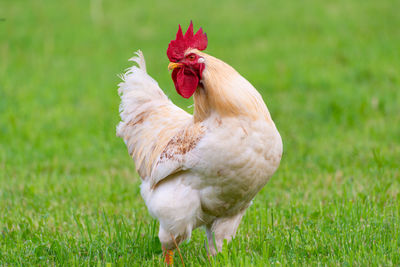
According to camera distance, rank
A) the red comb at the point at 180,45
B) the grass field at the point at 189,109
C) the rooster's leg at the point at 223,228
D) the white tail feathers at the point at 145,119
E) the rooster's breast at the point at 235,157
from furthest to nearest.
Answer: the white tail feathers at the point at 145,119, the grass field at the point at 189,109, the rooster's leg at the point at 223,228, the red comb at the point at 180,45, the rooster's breast at the point at 235,157

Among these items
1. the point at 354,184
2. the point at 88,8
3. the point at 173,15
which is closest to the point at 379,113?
the point at 354,184

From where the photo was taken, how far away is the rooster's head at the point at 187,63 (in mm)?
3773

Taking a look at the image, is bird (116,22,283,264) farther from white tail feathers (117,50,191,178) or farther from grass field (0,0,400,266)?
grass field (0,0,400,266)

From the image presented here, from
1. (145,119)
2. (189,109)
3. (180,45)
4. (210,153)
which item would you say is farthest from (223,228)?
(189,109)

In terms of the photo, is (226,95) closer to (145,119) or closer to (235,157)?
(235,157)

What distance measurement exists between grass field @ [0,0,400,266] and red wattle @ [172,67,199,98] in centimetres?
118

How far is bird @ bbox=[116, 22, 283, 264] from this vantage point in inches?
143

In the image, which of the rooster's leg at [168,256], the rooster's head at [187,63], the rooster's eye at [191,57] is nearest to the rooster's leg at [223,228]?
the rooster's leg at [168,256]

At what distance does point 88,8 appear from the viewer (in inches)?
639

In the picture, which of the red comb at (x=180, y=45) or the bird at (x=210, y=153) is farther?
the red comb at (x=180, y=45)

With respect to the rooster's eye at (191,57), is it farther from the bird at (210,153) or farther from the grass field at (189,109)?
the grass field at (189,109)

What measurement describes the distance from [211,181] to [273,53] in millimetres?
8806

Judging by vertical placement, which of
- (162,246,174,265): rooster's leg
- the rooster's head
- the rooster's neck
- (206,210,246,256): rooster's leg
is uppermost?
the rooster's head

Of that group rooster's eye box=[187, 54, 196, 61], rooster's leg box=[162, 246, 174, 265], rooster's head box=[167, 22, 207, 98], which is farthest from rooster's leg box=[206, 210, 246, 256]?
rooster's eye box=[187, 54, 196, 61]
